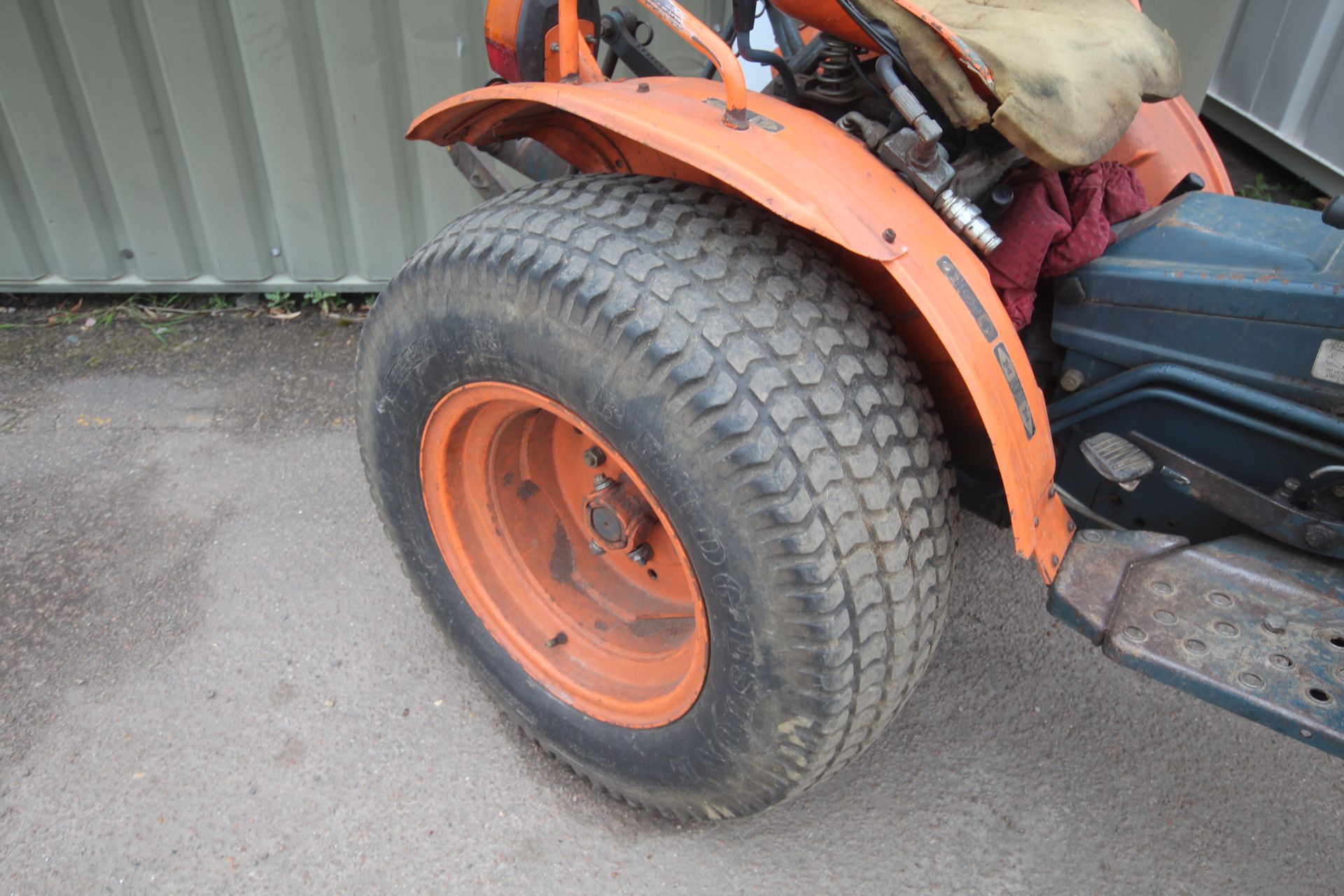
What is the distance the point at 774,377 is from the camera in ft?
4.50

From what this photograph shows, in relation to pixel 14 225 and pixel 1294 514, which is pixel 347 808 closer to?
pixel 1294 514

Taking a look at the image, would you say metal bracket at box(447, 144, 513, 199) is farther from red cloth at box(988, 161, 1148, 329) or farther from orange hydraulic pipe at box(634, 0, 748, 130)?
red cloth at box(988, 161, 1148, 329)

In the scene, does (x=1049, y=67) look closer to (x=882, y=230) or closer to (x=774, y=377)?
(x=882, y=230)

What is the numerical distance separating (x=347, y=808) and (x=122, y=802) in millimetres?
483

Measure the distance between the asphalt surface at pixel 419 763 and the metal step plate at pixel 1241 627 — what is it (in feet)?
2.01

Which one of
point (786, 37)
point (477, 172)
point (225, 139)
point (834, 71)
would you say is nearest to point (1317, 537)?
point (834, 71)

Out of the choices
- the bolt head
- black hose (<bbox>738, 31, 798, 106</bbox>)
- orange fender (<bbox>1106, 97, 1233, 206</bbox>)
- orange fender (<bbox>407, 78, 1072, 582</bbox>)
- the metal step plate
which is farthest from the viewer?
orange fender (<bbox>1106, 97, 1233, 206</bbox>)

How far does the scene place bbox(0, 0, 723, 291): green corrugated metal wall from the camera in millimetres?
3277

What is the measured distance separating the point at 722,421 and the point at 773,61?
0.85 metres

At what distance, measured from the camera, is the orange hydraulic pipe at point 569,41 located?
1673mm

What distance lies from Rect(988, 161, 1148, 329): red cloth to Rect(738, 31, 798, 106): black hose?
1.48 feet

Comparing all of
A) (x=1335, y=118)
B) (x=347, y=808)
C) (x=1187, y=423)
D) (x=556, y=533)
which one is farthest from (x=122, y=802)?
(x=1335, y=118)

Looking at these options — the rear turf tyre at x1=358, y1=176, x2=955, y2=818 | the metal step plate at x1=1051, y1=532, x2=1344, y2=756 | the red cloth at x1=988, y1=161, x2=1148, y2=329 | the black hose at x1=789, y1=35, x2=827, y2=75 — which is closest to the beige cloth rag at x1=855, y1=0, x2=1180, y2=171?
the red cloth at x1=988, y1=161, x2=1148, y2=329

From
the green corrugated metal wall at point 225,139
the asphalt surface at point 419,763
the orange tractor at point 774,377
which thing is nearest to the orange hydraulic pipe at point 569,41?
the orange tractor at point 774,377
